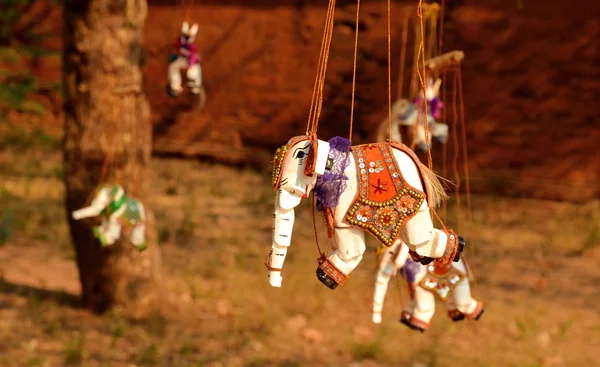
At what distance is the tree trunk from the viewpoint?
4.57 metres

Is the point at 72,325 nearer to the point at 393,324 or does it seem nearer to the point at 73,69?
the point at 73,69

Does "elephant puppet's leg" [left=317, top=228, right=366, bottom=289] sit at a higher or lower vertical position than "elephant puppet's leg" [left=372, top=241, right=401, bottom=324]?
higher

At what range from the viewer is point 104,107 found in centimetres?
461

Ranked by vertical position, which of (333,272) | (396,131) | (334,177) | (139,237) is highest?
(334,177)

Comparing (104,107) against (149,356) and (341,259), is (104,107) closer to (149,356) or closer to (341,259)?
(149,356)

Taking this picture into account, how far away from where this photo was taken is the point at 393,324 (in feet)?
17.7

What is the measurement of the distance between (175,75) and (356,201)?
209cm

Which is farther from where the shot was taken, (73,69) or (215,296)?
(215,296)

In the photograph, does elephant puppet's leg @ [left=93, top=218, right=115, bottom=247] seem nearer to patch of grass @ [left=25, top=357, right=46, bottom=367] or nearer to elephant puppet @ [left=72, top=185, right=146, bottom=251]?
elephant puppet @ [left=72, top=185, right=146, bottom=251]

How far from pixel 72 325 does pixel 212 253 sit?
1.63 meters

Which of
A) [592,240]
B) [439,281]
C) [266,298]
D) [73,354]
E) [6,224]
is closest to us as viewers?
[439,281]

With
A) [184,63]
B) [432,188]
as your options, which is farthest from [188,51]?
[432,188]

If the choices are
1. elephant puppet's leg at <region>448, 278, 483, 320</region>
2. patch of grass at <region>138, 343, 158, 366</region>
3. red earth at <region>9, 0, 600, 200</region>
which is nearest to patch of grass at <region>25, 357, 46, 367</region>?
patch of grass at <region>138, 343, 158, 366</region>

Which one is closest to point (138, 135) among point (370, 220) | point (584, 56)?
point (370, 220)
